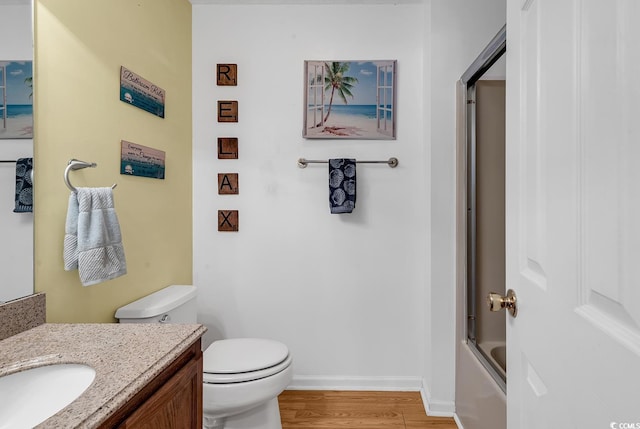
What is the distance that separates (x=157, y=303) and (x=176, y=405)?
757mm

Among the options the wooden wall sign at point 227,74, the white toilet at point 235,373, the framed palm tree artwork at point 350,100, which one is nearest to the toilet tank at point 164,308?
the white toilet at point 235,373

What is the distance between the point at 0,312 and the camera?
1.00 m

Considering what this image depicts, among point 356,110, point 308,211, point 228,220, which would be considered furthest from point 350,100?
point 228,220

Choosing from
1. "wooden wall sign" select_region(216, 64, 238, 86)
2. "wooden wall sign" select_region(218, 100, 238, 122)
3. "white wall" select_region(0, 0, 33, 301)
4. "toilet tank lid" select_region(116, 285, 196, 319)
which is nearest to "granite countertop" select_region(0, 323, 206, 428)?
"white wall" select_region(0, 0, 33, 301)

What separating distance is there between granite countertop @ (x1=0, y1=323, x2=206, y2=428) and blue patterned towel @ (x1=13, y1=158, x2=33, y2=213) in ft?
1.27

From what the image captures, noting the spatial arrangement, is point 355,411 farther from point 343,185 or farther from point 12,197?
point 12,197

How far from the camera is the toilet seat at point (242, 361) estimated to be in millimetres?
1421

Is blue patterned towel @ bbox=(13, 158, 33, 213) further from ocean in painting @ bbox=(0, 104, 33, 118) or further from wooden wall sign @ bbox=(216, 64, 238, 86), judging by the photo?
wooden wall sign @ bbox=(216, 64, 238, 86)

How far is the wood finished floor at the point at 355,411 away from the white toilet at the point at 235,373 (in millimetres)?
320

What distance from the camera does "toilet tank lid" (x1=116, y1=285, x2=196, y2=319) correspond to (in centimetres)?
148

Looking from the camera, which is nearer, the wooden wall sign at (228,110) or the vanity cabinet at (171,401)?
the vanity cabinet at (171,401)
